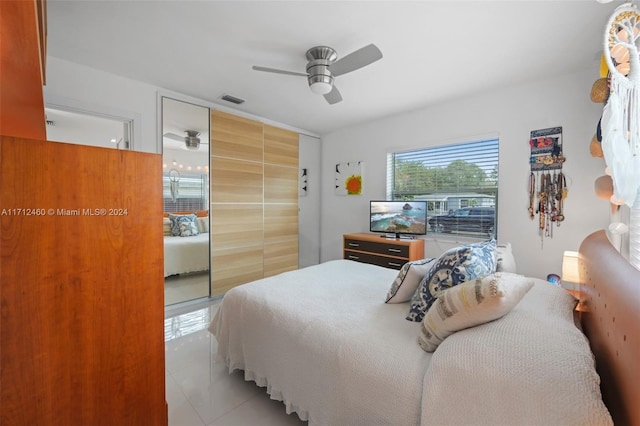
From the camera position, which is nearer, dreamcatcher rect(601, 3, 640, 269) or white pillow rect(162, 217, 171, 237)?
dreamcatcher rect(601, 3, 640, 269)

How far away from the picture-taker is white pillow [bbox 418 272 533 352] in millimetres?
1052

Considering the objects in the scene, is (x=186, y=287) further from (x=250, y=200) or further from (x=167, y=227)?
(x=250, y=200)

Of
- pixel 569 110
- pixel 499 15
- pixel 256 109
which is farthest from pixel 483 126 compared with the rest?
pixel 256 109

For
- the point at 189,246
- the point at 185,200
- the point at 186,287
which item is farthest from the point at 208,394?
the point at 185,200

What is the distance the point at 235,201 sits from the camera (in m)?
3.73

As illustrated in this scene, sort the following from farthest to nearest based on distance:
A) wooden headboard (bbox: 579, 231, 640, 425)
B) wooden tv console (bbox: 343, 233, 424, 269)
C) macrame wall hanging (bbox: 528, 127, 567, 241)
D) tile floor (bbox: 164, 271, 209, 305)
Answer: wooden tv console (bbox: 343, 233, 424, 269) → tile floor (bbox: 164, 271, 209, 305) → macrame wall hanging (bbox: 528, 127, 567, 241) → wooden headboard (bbox: 579, 231, 640, 425)

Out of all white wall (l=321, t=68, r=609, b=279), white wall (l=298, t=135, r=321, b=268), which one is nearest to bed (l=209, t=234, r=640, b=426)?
white wall (l=321, t=68, r=609, b=279)

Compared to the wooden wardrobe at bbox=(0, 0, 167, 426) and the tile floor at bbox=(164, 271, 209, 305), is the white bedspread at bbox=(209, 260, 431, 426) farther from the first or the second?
the tile floor at bbox=(164, 271, 209, 305)

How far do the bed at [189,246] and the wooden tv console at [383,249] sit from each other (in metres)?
1.95

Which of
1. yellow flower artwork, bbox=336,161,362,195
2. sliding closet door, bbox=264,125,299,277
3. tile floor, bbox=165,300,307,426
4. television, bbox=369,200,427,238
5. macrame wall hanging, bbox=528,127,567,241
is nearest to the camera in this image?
tile floor, bbox=165,300,307,426

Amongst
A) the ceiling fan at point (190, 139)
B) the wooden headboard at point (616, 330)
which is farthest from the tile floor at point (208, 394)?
the ceiling fan at point (190, 139)

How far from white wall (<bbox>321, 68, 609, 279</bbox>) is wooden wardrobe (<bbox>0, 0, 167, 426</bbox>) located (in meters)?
3.29

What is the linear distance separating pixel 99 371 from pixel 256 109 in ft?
10.8

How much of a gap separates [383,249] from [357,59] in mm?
2318
